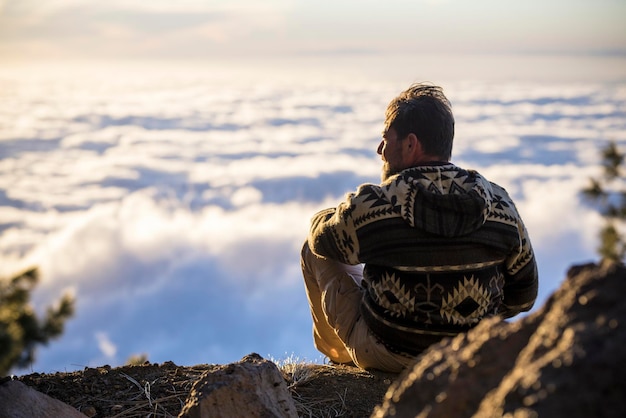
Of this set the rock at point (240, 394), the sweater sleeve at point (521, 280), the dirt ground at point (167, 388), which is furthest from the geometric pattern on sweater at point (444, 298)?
the rock at point (240, 394)

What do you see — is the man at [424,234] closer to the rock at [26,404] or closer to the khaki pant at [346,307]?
the khaki pant at [346,307]

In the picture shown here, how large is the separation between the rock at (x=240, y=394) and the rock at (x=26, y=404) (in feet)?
2.97

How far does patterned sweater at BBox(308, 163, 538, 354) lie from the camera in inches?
162

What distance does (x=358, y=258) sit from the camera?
4.34 m

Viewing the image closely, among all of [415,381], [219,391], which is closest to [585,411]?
[415,381]

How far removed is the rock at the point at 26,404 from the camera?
3.89 metres

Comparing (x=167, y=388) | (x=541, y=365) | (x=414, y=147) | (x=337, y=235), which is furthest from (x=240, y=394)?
(x=541, y=365)

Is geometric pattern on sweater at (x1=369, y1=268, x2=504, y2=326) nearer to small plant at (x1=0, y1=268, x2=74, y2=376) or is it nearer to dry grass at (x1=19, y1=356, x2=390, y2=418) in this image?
dry grass at (x1=19, y1=356, x2=390, y2=418)

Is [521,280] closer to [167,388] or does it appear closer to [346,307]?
[346,307]

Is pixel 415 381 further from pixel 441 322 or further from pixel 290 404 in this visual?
pixel 441 322

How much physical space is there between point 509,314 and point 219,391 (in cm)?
216

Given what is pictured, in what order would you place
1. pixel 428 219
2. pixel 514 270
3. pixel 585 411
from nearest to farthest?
pixel 585 411 < pixel 428 219 < pixel 514 270

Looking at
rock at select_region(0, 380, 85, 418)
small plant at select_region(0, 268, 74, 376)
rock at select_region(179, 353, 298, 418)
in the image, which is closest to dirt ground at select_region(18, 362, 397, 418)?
rock at select_region(0, 380, 85, 418)

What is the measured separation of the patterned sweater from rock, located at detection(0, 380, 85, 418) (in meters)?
1.57
